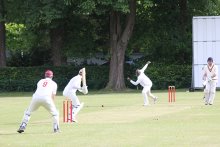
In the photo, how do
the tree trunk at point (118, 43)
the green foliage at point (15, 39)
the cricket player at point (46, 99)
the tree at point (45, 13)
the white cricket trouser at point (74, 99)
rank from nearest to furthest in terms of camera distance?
the cricket player at point (46, 99)
the white cricket trouser at point (74, 99)
the tree at point (45, 13)
the tree trunk at point (118, 43)
the green foliage at point (15, 39)

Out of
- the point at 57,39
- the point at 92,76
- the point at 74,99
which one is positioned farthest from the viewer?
the point at 57,39

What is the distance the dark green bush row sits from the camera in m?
53.6

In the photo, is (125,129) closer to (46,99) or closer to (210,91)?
(46,99)

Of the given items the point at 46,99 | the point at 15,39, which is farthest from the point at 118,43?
the point at 46,99

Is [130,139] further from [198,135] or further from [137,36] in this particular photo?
[137,36]

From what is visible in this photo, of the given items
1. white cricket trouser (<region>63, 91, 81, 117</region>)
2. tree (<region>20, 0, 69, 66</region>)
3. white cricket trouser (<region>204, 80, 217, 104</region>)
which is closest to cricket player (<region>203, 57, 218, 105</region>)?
white cricket trouser (<region>204, 80, 217, 104</region>)

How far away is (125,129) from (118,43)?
32.5 meters

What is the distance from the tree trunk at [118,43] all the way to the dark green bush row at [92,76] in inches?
98.0

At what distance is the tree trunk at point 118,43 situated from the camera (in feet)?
171

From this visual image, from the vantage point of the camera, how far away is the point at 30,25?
5041cm

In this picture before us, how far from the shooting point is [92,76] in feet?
181

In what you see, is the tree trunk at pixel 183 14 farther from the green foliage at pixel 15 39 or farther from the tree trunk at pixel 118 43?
the green foliage at pixel 15 39

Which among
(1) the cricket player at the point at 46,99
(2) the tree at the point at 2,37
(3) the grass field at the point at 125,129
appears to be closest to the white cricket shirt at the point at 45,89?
(1) the cricket player at the point at 46,99

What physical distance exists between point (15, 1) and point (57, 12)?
15.0 feet
